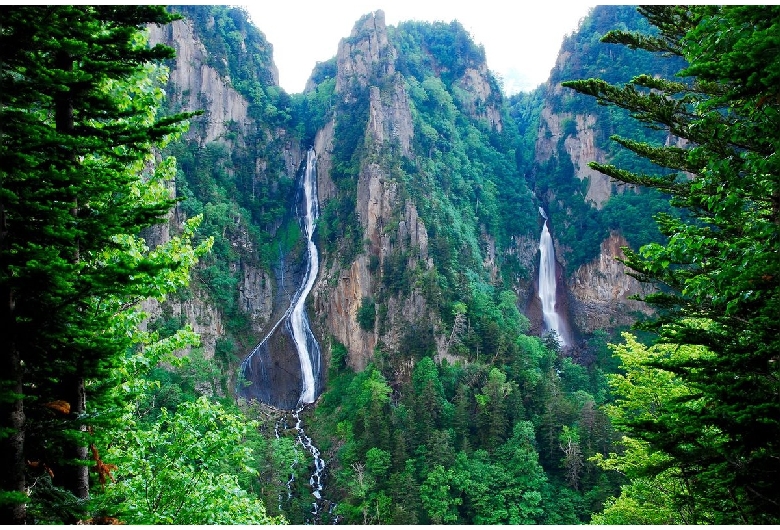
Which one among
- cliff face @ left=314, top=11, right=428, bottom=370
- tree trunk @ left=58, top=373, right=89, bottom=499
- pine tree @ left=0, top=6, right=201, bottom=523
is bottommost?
tree trunk @ left=58, top=373, right=89, bottom=499

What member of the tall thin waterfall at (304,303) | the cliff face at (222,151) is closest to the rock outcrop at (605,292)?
the tall thin waterfall at (304,303)

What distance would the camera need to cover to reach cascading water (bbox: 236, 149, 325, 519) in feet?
103

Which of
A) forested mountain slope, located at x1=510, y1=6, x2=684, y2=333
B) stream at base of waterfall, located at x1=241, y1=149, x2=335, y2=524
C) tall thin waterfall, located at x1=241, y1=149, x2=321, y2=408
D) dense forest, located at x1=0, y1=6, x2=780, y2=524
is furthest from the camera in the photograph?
forested mountain slope, located at x1=510, y1=6, x2=684, y2=333

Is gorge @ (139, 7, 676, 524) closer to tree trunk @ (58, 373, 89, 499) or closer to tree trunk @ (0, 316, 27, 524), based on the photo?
tree trunk @ (58, 373, 89, 499)

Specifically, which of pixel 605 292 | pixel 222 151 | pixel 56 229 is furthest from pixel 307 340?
pixel 56 229

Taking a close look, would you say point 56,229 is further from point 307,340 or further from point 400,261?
point 307,340

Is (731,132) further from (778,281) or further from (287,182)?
(287,182)

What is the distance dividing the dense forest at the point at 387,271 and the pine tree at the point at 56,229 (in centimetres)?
2

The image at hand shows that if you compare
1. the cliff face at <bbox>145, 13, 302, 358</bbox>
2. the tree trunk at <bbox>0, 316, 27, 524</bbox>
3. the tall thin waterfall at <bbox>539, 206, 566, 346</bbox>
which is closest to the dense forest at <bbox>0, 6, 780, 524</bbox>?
the tree trunk at <bbox>0, 316, 27, 524</bbox>

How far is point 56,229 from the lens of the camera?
12.6ft

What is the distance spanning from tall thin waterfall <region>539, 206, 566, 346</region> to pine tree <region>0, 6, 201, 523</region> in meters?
46.1

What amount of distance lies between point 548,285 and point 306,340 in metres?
25.2

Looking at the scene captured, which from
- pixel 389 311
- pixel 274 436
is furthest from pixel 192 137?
pixel 274 436

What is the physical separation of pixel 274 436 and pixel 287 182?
29.0 m
